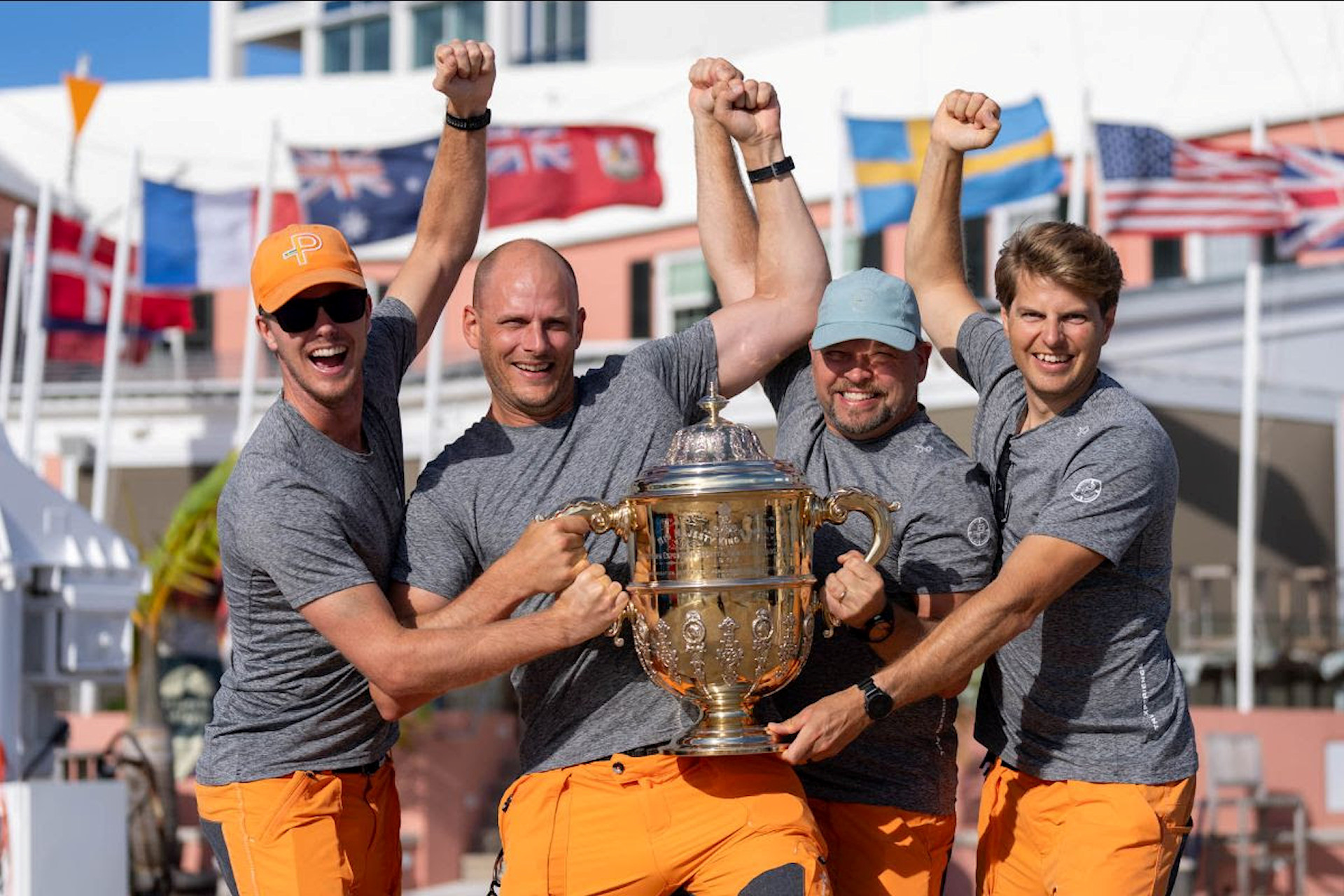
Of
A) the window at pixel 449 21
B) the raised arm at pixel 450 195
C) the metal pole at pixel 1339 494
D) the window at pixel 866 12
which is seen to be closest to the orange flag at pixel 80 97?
the window at pixel 866 12

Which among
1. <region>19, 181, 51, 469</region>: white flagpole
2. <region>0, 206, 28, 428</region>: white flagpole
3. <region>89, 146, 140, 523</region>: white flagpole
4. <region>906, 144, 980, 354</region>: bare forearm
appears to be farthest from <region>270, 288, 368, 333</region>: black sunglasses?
<region>0, 206, 28, 428</region>: white flagpole

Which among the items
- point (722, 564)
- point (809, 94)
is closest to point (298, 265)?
point (722, 564)

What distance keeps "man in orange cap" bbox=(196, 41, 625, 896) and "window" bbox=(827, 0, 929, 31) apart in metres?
18.6

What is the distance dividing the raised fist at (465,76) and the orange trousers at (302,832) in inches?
69.3

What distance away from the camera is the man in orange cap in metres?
4.01

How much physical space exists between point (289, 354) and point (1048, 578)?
5.78 ft

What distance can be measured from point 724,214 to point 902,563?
125cm

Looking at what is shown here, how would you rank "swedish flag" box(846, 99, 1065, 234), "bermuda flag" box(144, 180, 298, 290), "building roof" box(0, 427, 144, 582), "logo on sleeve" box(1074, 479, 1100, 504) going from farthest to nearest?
"bermuda flag" box(144, 180, 298, 290) < "swedish flag" box(846, 99, 1065, 234) < "building roof" box(0, 427, 144, 582) < "logo on sleeve" box(1074, 479, 1100, 504)

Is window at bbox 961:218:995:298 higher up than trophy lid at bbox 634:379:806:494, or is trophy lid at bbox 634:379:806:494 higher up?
window at bbox 961:218:995:298

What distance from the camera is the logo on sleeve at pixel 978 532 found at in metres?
4.26

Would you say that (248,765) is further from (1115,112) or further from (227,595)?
(1115,112)

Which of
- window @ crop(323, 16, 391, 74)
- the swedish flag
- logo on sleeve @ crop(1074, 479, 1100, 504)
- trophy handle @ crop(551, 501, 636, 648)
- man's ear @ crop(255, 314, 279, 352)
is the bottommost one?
trophy handle @ crop(551, 501, 636, 648)

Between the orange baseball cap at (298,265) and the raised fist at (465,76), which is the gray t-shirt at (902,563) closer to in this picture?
the orange baseball cap at (298,265)

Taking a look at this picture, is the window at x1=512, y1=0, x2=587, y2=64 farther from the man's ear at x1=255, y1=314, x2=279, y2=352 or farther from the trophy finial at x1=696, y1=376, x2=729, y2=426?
the trophy finial at x1=696, y1=376, x2=729, y2=426
